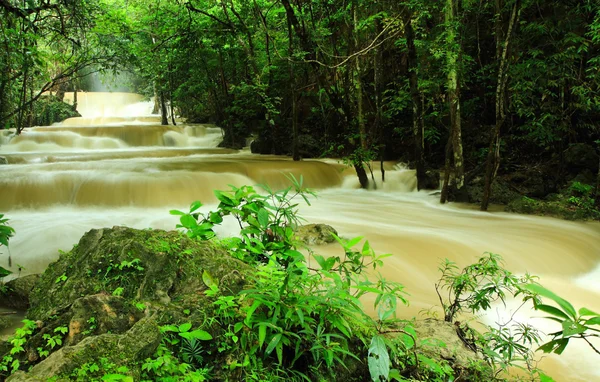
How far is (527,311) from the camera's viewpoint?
3408 millimetres

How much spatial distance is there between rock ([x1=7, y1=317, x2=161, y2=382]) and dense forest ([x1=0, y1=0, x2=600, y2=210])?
16.1ft

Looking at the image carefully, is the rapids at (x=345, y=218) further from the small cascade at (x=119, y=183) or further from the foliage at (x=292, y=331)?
the foliage at (x=292, y=331)

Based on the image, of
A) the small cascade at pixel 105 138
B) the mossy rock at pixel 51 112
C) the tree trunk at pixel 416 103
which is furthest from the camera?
the mossy rock at pixel 51 112

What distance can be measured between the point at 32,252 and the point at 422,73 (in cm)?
791

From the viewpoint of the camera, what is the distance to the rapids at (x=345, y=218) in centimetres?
431

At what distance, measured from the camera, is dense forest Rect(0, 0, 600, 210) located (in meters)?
6.84

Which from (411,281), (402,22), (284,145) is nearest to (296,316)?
(411,281)

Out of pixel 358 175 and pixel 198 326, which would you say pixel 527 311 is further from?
pixel 358 175

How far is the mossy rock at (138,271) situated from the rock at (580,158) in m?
8.58

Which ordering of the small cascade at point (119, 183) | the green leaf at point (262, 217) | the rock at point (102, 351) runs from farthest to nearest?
the small cascade at point (119, 183), the green leaf at point (262, 217), the rock at point (102, 351)

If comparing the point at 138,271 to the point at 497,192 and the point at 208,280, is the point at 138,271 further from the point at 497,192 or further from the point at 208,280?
the point at 497,192

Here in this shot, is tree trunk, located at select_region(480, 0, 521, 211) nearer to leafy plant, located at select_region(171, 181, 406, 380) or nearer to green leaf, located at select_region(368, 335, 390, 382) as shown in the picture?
leafy plant, located at select_region(171, 181, 406, 380)

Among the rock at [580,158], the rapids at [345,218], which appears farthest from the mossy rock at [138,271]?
the rock at [580,158]

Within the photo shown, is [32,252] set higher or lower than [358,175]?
lower
